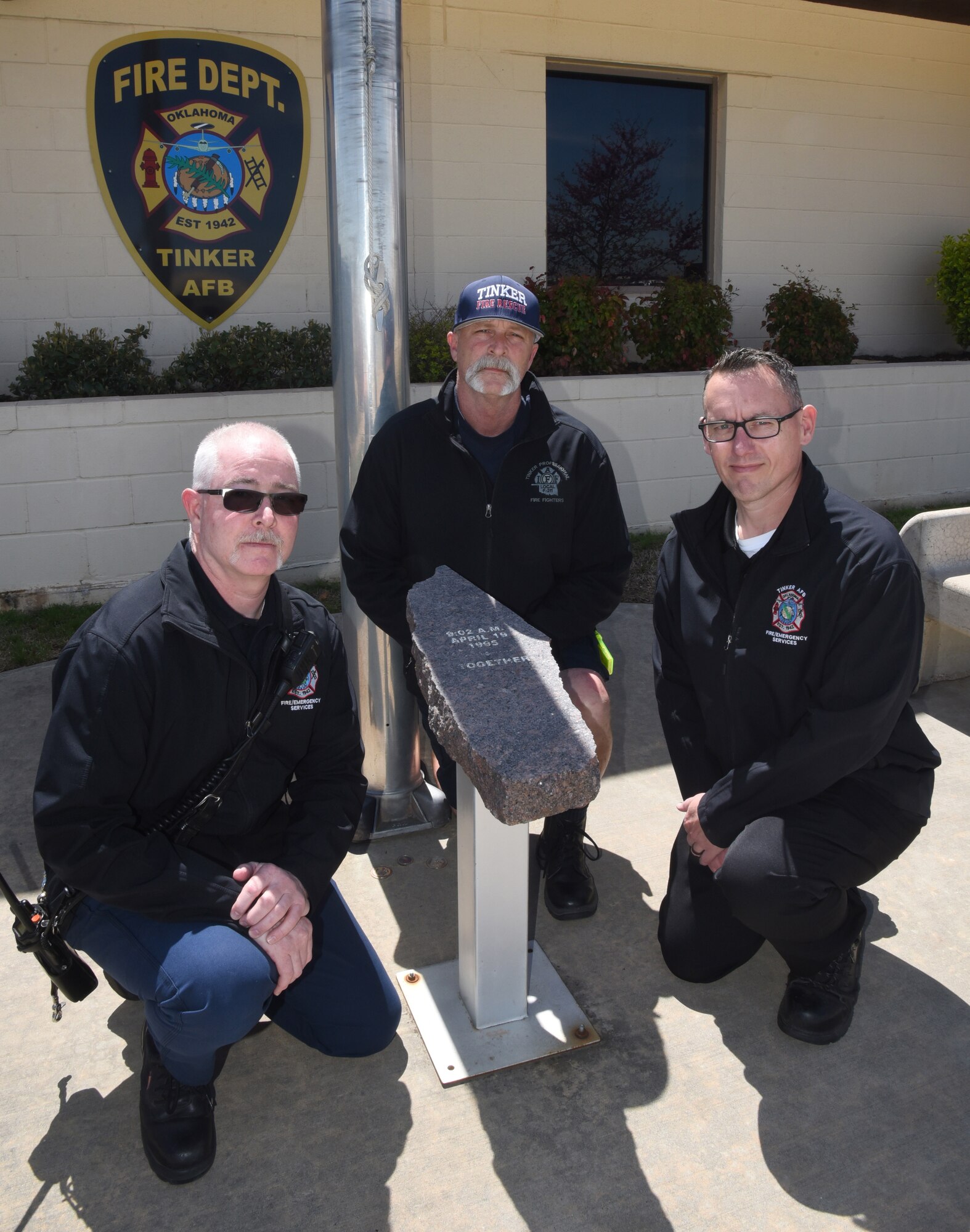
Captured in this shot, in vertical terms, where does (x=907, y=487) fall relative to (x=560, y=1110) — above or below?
above

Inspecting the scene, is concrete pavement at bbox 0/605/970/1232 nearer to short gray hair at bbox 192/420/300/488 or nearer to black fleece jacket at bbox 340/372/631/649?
black fleece jacket at bbox 340/372/631/649

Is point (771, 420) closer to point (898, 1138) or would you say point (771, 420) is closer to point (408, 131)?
point (898, 1138)

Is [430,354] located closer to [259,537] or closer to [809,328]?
[809,328]

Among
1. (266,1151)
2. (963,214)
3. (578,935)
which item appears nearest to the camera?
(266,1151)

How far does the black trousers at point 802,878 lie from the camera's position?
2.43 meters

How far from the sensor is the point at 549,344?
6.79m

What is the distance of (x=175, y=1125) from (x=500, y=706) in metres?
1.15

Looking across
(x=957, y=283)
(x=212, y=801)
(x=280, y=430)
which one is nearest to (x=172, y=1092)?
(x=212, y=801)

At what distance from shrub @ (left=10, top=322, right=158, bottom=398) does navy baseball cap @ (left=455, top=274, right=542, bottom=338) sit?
332 cm

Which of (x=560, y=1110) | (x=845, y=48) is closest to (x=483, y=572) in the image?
(x=560, y=1110)

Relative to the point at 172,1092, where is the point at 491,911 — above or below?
above

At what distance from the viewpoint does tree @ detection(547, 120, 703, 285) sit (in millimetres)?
7898

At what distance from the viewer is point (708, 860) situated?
2.58 metres

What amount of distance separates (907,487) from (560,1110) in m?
6.71
